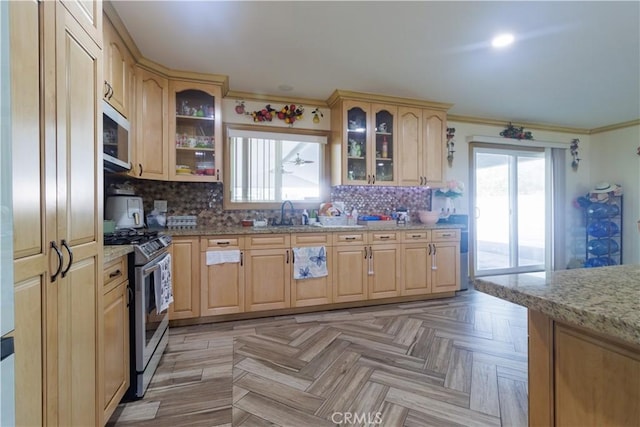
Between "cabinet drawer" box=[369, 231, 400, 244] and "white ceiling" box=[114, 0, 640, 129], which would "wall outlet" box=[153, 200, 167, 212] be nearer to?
"white ceiling" box=[114, 0, 640, 129]

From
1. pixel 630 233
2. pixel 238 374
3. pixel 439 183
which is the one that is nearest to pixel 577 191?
pixel 630 233

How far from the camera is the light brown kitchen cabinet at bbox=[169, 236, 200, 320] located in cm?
272

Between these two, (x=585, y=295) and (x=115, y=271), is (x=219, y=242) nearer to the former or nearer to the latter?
(x=115, y=271)

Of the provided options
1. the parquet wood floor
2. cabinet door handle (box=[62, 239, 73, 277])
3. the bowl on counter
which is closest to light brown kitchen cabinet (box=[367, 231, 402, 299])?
the parquet wood floor

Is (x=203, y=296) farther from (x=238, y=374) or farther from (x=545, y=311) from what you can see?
(x=545, y=311)

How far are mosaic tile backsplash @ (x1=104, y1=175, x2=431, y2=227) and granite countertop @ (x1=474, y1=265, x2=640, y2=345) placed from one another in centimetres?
296

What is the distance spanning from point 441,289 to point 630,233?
A: 3.59 metres

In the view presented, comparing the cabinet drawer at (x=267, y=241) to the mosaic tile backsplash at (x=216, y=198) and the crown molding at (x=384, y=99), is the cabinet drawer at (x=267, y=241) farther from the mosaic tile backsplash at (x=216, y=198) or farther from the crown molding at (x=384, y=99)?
the crown molding at (x=384, y=99)

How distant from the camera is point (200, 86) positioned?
3008mm

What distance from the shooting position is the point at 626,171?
457 cm

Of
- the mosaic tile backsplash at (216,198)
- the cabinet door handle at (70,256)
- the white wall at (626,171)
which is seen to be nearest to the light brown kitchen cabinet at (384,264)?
the mosaic tile backsplash at (216,198)

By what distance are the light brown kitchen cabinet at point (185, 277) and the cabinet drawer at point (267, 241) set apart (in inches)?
19.5

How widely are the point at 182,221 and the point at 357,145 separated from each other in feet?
7.38

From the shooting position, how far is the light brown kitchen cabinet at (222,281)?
9.21 ft
